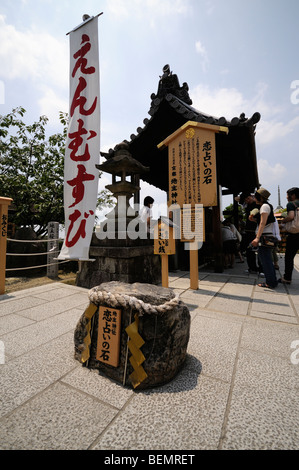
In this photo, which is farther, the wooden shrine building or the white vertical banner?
the wooden shrine building

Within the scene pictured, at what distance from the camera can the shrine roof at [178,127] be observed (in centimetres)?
529

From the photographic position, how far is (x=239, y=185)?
10734 millimetres

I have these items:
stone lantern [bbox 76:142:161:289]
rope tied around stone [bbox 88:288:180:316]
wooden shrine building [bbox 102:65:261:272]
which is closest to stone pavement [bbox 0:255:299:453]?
rope tied around stone [bbox 88:288:180:316]

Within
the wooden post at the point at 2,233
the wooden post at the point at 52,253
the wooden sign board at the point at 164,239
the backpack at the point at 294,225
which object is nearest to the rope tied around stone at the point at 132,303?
the wooden sign board at the point at 164,239

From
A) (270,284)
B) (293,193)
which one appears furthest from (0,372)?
(293,193)

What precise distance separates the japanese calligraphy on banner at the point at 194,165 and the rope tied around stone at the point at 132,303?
302 centimetres

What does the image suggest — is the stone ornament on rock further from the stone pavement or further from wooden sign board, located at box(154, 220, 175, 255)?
wooden sign board, located at box(154, 220, 175, 255)

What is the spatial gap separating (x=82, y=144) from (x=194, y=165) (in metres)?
2.61

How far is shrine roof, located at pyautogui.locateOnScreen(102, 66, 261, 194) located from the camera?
5.29 m

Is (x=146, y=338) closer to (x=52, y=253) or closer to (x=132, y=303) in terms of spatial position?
(x=132, y=303)

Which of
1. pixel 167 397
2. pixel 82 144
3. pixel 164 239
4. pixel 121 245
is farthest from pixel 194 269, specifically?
pixel 82 144

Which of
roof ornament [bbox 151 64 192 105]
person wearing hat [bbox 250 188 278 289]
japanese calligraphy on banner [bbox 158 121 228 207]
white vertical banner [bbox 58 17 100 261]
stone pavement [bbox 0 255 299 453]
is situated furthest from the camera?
roof ornament [bbox 151 64 192 105]

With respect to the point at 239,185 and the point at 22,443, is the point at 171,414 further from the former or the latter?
the point at 239,185
